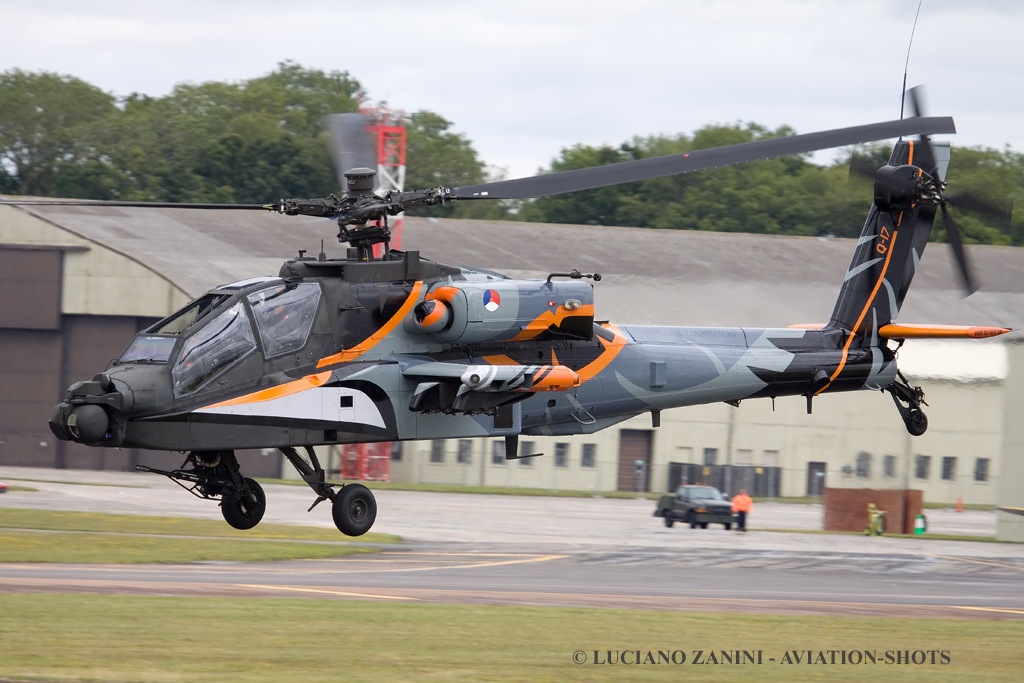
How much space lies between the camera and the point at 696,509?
44.6 metres

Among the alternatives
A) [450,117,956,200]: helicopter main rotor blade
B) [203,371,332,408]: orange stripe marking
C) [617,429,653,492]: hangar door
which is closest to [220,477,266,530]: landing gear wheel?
[203,371,332,408]: orange stripe marking

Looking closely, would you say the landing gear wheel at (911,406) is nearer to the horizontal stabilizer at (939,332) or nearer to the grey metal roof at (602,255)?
the horizontal stabilizer at (939,332)

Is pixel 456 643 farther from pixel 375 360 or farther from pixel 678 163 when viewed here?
pixel 678 163

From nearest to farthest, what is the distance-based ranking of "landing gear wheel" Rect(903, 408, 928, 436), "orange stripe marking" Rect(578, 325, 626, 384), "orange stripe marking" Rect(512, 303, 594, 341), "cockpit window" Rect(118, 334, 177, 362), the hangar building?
1. "cockpit window" Rect(118, 334, 177, 362)
2. "orange stripe marking" Rect(512, 303, 594, 341)
3. "orange stripe marking" Rect(578, 325, 626, 384)
4. "landing gear wheel" Rect(903, 408, 928, 436)
5. the hangar building

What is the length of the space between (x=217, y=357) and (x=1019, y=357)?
112ft

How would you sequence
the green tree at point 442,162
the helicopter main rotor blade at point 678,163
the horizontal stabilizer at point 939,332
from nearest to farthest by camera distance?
the helicopter main rotor blade at point 678,163
the horizontal stabilizer at point 939,332
the green tree at point 442,162

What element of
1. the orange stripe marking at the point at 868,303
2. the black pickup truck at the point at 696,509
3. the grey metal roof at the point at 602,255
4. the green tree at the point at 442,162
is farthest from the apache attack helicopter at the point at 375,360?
the green tree at the point at 442,162

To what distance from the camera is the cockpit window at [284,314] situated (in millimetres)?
16281

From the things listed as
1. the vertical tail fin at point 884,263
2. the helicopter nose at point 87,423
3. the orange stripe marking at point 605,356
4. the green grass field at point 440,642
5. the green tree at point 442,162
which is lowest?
the green grass field at point 440,642

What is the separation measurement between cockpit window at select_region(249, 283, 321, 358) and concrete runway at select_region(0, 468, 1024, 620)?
10.8 meters

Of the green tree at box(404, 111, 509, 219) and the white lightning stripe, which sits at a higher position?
the green tree at box(404, 111, 509, 219)

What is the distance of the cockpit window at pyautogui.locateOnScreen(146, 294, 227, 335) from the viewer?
638 inches

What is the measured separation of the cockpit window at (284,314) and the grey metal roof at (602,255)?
29.2 meters

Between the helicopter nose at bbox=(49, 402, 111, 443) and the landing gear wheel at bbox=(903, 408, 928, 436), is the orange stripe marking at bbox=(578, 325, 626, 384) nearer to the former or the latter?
the landing gear wheel at bbox=(903, 408, 928, 436)
